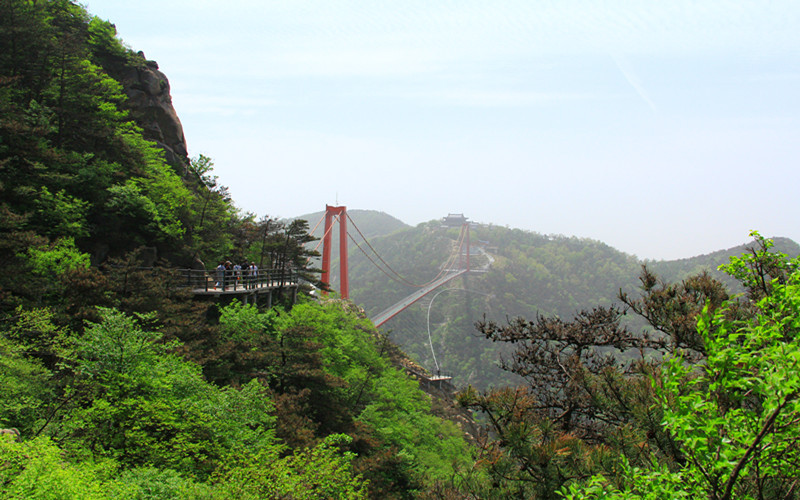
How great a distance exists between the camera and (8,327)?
9.61m

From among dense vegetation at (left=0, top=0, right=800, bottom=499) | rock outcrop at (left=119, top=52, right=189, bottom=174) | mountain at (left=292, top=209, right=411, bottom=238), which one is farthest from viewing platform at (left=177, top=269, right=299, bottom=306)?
mountain at (left=292, top=209, right=411, bottom=238)

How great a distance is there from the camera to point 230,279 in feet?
61.2

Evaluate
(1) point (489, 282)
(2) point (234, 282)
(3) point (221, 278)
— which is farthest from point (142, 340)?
(1) point (489, 282)

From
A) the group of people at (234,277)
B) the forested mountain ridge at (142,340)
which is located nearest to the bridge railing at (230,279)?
the group of people at (234,277)

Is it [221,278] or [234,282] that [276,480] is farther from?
[234,282]

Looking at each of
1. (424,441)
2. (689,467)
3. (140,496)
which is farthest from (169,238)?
(689,467)

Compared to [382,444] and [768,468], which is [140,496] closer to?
[768,468]

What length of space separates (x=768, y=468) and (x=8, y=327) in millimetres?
12576

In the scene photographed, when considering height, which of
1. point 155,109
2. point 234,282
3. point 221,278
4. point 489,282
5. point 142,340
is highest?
point 155,109

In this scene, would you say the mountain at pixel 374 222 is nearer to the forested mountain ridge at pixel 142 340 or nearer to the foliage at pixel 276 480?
the forested mountain ridge at pixel 142 340

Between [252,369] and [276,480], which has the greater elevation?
[252,369]

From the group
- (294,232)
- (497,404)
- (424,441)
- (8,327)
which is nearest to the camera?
(497,404)

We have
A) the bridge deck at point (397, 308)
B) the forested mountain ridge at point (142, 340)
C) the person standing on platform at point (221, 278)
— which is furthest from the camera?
the bridge deck at point (397, 308)

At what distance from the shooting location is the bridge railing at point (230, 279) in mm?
16672
